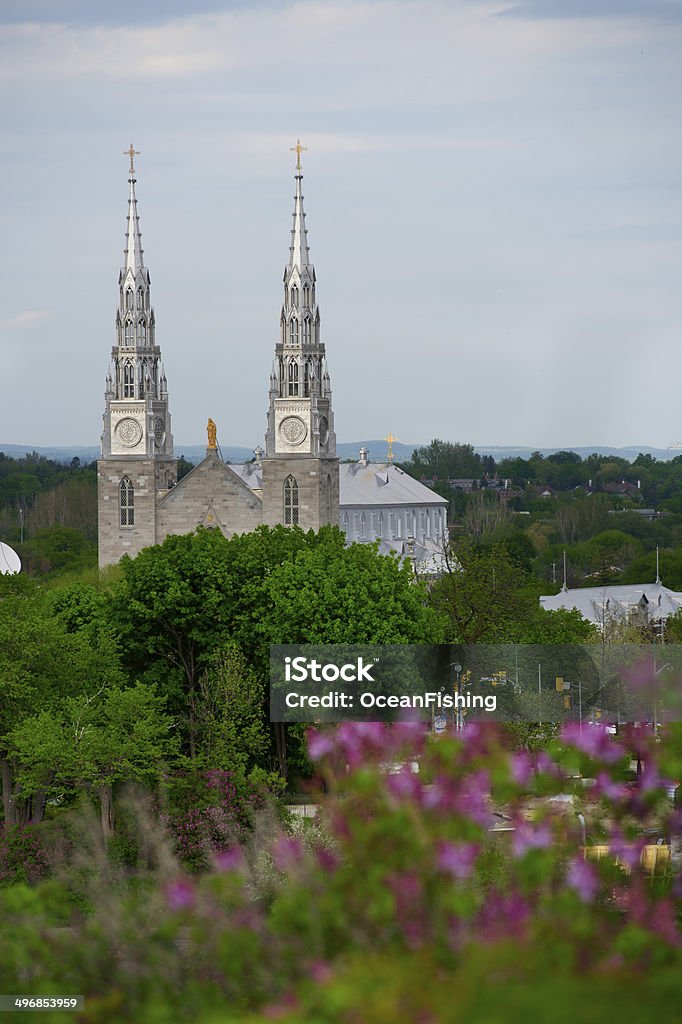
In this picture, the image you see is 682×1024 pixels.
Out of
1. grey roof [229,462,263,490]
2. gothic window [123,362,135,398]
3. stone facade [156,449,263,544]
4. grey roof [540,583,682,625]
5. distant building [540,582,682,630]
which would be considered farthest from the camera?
grey roof [229,462,263,490]

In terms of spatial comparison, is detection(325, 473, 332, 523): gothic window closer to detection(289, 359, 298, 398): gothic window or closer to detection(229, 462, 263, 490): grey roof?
detection(289, 359, 298, 398): gothic window

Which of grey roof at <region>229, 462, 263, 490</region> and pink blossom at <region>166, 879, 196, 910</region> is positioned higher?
grey roof at <region>229, 462, 263, 490</region>

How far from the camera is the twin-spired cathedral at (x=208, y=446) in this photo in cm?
8912

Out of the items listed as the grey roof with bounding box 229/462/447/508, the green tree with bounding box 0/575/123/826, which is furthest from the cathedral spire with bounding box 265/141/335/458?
the green tree with bounding box 0/575/123/826

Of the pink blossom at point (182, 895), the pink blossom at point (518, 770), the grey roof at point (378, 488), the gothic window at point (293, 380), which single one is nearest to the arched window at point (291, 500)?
the gothic window at point (293, 380)

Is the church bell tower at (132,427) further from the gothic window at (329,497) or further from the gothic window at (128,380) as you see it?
the gothic window at (329,497)

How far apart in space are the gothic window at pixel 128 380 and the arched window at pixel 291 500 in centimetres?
982

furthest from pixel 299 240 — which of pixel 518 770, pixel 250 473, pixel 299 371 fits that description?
pixel 518 770

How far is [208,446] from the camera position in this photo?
93.4m

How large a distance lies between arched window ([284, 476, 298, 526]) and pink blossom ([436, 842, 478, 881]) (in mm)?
78816

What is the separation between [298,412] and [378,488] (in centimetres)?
4621

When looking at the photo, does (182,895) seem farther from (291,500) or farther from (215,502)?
(215,502)

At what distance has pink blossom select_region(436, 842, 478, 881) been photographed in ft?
33.0

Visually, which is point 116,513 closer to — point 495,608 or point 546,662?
point 495,608
